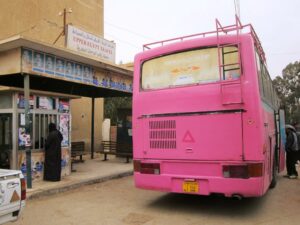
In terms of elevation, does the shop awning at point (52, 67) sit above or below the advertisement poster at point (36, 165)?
above

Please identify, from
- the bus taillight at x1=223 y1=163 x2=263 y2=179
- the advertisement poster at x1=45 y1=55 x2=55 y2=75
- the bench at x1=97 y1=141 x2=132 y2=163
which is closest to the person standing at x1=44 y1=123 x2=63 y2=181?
the advertisement poster at x1=45 y1=55 x2=55 y2=75

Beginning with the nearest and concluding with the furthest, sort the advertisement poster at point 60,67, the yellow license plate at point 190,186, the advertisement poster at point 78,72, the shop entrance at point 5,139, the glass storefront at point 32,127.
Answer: the yellow license plate at point 190,186, the glass storefront at point 32,127, the shop entrance at point 5,139, the advertisement poster at point 60,67, the advertisement poster at point 78,72

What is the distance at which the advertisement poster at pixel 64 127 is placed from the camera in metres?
11.2

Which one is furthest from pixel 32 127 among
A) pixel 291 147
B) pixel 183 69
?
pixel 291 147

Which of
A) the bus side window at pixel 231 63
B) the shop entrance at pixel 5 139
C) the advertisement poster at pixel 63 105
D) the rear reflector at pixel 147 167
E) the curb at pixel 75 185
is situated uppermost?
the bus side window at pixel 231 63

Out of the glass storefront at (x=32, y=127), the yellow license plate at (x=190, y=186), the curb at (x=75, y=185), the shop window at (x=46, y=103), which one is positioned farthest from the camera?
the shop window at (x=46, y=103)

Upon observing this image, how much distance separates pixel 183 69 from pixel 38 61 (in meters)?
4.39

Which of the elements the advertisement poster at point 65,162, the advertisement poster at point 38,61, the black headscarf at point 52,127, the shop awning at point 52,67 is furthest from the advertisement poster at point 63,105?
the advertisement poster at point 38,61

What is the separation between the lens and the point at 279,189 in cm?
1006

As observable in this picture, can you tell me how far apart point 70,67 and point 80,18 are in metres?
7.83

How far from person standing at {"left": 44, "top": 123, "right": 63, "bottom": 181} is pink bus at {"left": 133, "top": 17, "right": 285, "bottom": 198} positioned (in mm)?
3460

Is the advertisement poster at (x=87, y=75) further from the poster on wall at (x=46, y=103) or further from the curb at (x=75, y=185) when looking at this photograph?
the curb at (x=75, y=185)

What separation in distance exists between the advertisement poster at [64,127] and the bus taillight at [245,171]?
603 cm

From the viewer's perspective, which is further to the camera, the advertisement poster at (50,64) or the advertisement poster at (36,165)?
the advertisement poster at (50,64)
